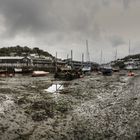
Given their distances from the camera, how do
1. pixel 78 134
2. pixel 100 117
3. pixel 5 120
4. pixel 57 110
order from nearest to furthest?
pixel 78 134 < pixel 5 120 < pixel 100 117 < pixel 57 110

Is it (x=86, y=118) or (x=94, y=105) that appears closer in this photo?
(x=86, y=118)

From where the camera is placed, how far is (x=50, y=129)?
73.1ft

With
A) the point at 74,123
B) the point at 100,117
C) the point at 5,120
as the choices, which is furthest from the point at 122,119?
the point at 5,120

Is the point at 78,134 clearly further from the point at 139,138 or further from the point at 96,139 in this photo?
the point at 139,138

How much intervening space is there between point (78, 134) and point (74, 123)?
2.71 meters

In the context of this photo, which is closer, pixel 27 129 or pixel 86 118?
pixel 27 129

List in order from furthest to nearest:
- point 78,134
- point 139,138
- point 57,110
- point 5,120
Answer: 1. point 57,110
2. point 5,120
3. point 78,134
4. point 139,138

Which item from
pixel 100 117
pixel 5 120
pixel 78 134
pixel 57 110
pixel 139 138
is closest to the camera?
pixel 139 138

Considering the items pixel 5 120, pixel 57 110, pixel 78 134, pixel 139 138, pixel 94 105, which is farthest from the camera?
pixel 94 105

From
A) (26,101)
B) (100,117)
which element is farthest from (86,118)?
(26,101)

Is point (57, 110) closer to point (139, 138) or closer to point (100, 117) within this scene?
point (100, 117)

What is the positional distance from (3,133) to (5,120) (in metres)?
2.97

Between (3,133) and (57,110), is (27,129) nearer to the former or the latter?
(3,133)

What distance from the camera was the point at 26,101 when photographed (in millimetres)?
31812
